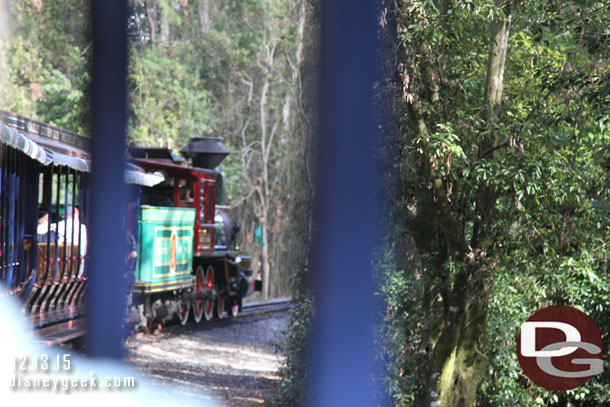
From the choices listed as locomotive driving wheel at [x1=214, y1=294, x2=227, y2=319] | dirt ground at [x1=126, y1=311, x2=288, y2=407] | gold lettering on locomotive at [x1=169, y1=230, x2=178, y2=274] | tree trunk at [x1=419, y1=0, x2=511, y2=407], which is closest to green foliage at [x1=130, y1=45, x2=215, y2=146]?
gold lettering on locomotive at [x1=169, y1=230, x2=178, y2=274]

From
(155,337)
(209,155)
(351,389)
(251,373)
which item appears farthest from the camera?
(209,155)

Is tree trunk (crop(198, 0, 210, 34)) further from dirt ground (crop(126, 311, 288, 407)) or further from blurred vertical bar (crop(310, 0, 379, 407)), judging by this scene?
blurred vertical bar (crop(310, 0, 379, 407))

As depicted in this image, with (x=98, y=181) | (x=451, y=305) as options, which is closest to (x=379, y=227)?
(x=98, y=181)

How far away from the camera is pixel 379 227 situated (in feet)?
3.36

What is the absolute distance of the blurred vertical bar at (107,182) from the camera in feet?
3.29

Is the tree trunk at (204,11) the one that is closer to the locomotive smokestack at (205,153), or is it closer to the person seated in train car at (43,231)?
the person seated in train car at (43,231)

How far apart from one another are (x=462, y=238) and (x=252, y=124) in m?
8.63

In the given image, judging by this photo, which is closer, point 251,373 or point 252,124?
point 251,373

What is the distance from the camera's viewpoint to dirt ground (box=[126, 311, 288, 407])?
217 inches

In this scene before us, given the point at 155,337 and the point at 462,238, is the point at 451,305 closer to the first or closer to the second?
the point at 462,238

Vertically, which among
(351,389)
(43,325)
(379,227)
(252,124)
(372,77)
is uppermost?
(252,124)

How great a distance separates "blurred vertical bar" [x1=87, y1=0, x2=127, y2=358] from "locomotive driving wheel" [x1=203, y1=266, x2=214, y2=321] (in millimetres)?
9714

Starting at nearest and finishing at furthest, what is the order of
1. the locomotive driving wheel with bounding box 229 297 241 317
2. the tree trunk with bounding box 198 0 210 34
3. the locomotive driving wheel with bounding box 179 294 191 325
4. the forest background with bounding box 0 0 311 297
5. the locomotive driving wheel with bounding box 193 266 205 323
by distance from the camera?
1. the forest background with bounding box 0 0 311 297
2. the tree trunk with bounding box 198 0 210 34
3. the locomotive driving wheel with bounding box 179 294 191 325
4. the locomotive driving wheel with bounding box 193 266 205 323
5. the locomotive driving wheel with bounding box 229 297 241 317

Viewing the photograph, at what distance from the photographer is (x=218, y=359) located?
7.37 meters
